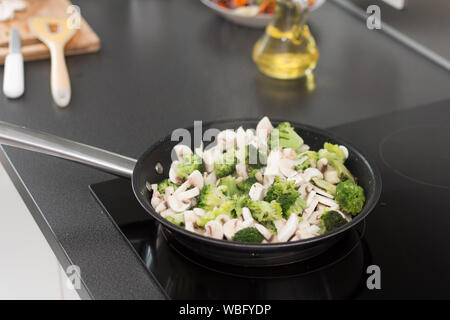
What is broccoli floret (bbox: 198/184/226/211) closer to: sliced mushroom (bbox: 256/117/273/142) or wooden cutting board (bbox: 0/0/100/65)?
sliced mushroom (bbox: 256/117/273/142)

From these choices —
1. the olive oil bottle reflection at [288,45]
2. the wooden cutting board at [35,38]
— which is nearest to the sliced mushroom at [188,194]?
the olive oil bottle reflection at [288,45]

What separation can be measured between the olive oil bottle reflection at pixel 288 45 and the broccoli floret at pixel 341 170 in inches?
18.5

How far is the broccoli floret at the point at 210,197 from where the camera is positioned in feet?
3.35

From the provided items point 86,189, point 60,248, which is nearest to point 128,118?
point 86,189

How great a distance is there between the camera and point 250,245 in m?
0.92

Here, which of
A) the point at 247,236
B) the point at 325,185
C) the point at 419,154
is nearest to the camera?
the point at 247,236

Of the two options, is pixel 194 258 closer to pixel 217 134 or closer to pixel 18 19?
pixel 217 134

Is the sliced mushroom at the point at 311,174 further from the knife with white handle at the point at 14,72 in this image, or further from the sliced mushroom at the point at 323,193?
the knife with white handle at the point at 14,72

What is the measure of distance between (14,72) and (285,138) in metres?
0.66

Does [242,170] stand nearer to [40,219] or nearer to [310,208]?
[310,208]

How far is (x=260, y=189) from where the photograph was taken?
1.03 m

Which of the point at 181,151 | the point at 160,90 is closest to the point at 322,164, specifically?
the point at 181,151

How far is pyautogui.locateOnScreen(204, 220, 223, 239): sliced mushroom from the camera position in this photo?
0.97 metres

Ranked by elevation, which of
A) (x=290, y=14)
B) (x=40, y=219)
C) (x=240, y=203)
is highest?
(x=290, y=14)
